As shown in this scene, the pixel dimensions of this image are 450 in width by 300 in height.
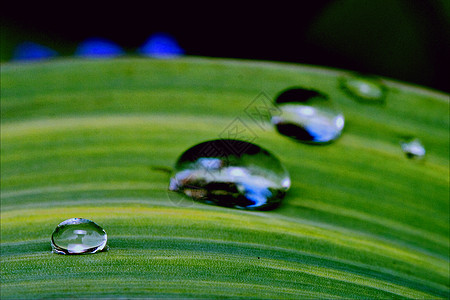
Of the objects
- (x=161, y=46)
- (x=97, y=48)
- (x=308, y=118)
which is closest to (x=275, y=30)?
(x=161, y=46)

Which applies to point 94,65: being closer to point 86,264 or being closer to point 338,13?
point 86,264

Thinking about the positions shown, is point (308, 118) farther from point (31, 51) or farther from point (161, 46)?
point (31, 51)

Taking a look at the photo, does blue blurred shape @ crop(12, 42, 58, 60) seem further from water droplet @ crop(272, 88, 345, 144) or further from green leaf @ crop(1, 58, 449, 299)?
water droplet @ crop(272, 88, 345, 144)

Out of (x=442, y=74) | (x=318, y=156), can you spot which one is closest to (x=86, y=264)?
(x=318, y=156)

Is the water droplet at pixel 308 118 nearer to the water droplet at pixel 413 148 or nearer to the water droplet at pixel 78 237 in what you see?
the water droplet at pixel 413 148

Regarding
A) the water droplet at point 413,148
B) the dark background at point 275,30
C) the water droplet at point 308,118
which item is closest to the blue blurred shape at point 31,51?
the dark background at point 275,30

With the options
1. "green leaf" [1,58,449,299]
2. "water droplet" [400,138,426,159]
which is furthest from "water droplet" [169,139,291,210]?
"water droplet" [400,138,426,159]
